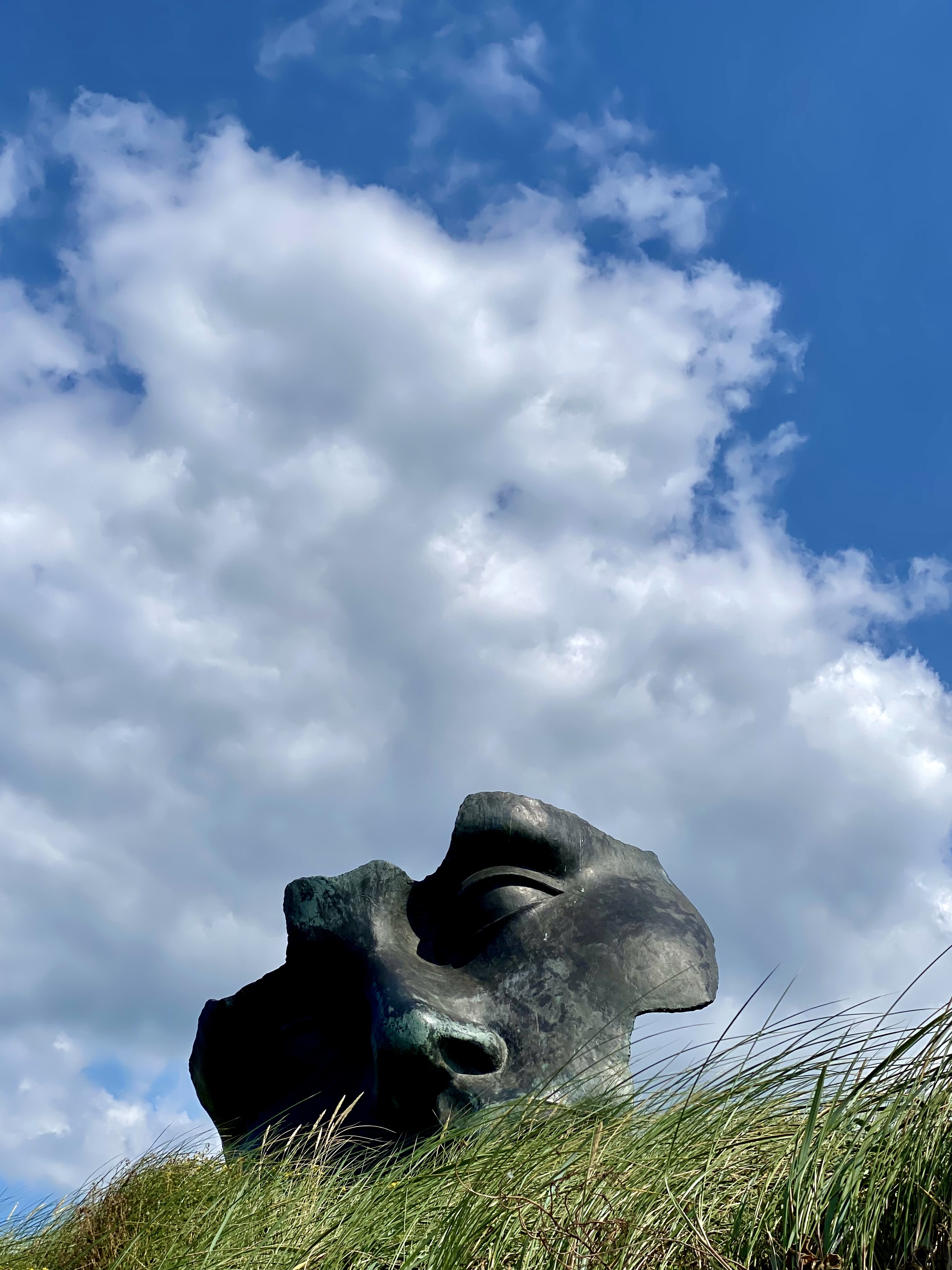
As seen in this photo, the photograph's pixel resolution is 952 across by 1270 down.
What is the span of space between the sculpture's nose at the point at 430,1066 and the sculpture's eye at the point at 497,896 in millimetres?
597

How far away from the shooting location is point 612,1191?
109 inches

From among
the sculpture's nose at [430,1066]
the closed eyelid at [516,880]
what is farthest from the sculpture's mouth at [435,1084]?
the closed eyelid at [516,880]

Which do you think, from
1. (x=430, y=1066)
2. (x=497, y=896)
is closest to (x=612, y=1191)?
(x=430, y=1066)

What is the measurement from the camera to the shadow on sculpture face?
408 cm

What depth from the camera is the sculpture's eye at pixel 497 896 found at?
184 inches

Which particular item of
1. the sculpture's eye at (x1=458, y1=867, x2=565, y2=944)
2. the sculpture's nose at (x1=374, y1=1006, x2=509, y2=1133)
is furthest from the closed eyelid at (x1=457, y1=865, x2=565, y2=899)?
the sculpture's nose at (x1=374, y1=1006, x2=509, y2=1133)

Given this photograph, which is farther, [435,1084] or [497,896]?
[497,896]

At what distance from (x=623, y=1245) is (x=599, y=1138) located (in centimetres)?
42

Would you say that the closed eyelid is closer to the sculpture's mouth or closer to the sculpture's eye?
the sculpture's eye

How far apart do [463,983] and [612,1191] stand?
177 centimetres

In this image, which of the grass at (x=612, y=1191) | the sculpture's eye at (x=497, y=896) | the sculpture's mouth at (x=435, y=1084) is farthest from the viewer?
the sculpture's eye at (x=497, y=896)

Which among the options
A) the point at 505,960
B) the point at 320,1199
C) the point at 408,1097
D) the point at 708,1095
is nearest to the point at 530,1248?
the point at 708,1095

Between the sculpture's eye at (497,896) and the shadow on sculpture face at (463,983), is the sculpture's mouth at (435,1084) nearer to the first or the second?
the shadow on sculpture face at (463,983)

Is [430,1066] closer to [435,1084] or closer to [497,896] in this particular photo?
[435,1084]
